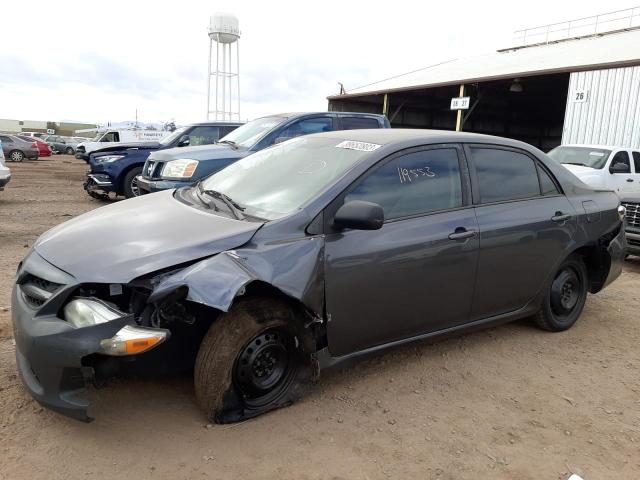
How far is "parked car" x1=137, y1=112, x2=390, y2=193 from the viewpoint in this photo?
7445 mm

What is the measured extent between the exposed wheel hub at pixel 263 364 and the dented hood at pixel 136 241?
0.55m

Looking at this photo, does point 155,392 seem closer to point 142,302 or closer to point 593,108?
point 142,302

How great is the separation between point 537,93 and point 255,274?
27.0 metres

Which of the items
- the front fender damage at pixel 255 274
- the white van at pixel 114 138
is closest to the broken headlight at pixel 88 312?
the front fender damage at pixel 255 274

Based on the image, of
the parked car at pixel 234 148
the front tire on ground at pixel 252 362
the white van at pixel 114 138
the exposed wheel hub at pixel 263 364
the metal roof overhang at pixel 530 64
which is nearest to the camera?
the front tire on ground at pixel 252 362

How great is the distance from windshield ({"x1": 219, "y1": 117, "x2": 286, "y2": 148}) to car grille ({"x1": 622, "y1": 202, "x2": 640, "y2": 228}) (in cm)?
518

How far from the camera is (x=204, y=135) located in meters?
10.9

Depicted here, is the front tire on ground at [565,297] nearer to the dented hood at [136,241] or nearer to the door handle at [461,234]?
the door handle at [461,234]

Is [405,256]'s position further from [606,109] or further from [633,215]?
[606,109]

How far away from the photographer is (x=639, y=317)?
4.95 meters

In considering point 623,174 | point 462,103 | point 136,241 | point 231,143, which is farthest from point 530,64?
point 136,241

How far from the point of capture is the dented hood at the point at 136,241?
256cm

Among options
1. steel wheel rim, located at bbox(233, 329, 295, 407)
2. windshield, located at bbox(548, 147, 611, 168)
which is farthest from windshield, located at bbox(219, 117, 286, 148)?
windshield, located at bbox(548, 147, 611, 168)

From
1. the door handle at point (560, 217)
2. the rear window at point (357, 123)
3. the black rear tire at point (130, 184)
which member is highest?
the rear window at point (357, 123)
